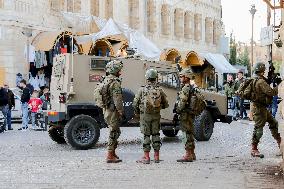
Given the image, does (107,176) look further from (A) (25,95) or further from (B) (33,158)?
(A) (25,95)

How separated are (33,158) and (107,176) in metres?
2.78

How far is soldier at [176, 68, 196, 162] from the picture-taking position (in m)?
10.3

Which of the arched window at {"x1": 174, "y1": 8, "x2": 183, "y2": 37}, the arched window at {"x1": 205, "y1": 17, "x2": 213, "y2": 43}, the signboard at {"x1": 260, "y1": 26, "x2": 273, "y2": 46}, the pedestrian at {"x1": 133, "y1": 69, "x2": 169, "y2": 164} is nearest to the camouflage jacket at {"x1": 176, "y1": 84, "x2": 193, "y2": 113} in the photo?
the pedestrian at {"x1": 133, "y1": 69, "x2": 169, "y2": 164}

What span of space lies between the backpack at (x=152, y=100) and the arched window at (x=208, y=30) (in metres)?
33.1

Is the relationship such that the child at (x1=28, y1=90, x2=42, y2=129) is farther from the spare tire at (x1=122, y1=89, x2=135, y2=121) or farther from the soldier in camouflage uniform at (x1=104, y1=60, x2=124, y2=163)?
the soldier in camouflage uniform at (x1=104, y1=60, x2=124, y2=163)

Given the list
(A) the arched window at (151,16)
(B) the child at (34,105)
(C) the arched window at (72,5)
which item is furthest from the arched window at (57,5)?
(A) the arched window at (151,16)

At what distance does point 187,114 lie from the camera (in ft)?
34.2

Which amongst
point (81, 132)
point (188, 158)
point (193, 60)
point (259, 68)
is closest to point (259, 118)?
point (259, 68)

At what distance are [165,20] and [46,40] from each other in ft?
46.2

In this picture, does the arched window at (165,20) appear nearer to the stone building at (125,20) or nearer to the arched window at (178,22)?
the stone building at (125,20)

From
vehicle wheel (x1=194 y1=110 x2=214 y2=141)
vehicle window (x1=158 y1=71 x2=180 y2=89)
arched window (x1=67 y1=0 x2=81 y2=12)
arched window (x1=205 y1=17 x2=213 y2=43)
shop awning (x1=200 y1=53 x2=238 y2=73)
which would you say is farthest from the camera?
arched window (x1=205 y1=17 x2=213 y2=43)

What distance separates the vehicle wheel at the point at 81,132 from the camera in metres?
12.6

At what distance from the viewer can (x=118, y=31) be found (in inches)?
1026

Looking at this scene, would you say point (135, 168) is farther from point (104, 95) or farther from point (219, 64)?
point (219, 64)
